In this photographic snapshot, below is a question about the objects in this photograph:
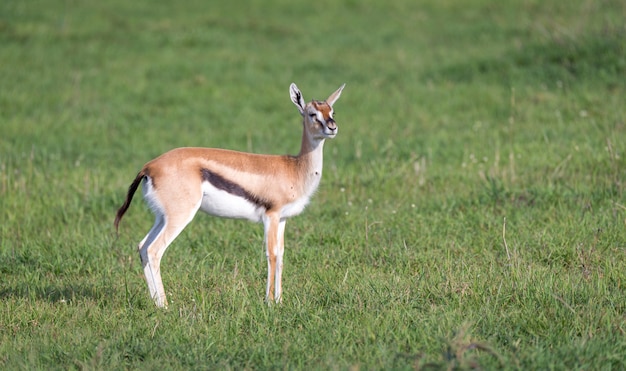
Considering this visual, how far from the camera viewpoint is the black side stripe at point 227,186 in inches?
227

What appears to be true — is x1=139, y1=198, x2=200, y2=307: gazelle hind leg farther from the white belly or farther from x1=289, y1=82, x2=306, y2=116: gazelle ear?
x1=289, y1=82, x2=306, y2=116: gazelle ear

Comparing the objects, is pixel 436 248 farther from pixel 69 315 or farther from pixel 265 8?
pixel 265 8

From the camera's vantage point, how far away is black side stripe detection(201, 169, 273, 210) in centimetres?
575

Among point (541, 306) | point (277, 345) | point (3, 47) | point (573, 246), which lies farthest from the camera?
point (3, 47)

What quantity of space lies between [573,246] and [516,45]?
27.6ft

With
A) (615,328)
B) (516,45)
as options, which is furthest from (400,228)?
(516,45)

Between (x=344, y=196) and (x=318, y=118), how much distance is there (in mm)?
2407

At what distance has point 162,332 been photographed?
521cm

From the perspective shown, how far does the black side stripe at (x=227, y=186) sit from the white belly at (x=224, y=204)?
2 centimetres

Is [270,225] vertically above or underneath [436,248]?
above

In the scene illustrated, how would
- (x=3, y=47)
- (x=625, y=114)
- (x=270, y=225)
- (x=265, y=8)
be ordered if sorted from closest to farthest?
(x=270, y=225), (x=625, y=114), (x=3, y=47), (x=265, y=8)

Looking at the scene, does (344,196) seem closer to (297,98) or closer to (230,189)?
(297,98)

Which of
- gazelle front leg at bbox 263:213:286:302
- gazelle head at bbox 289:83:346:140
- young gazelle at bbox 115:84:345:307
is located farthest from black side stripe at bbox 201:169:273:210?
gazelle head at bbox 289:83:346:140

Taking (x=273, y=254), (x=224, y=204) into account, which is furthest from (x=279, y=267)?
(x=224, y=204)
